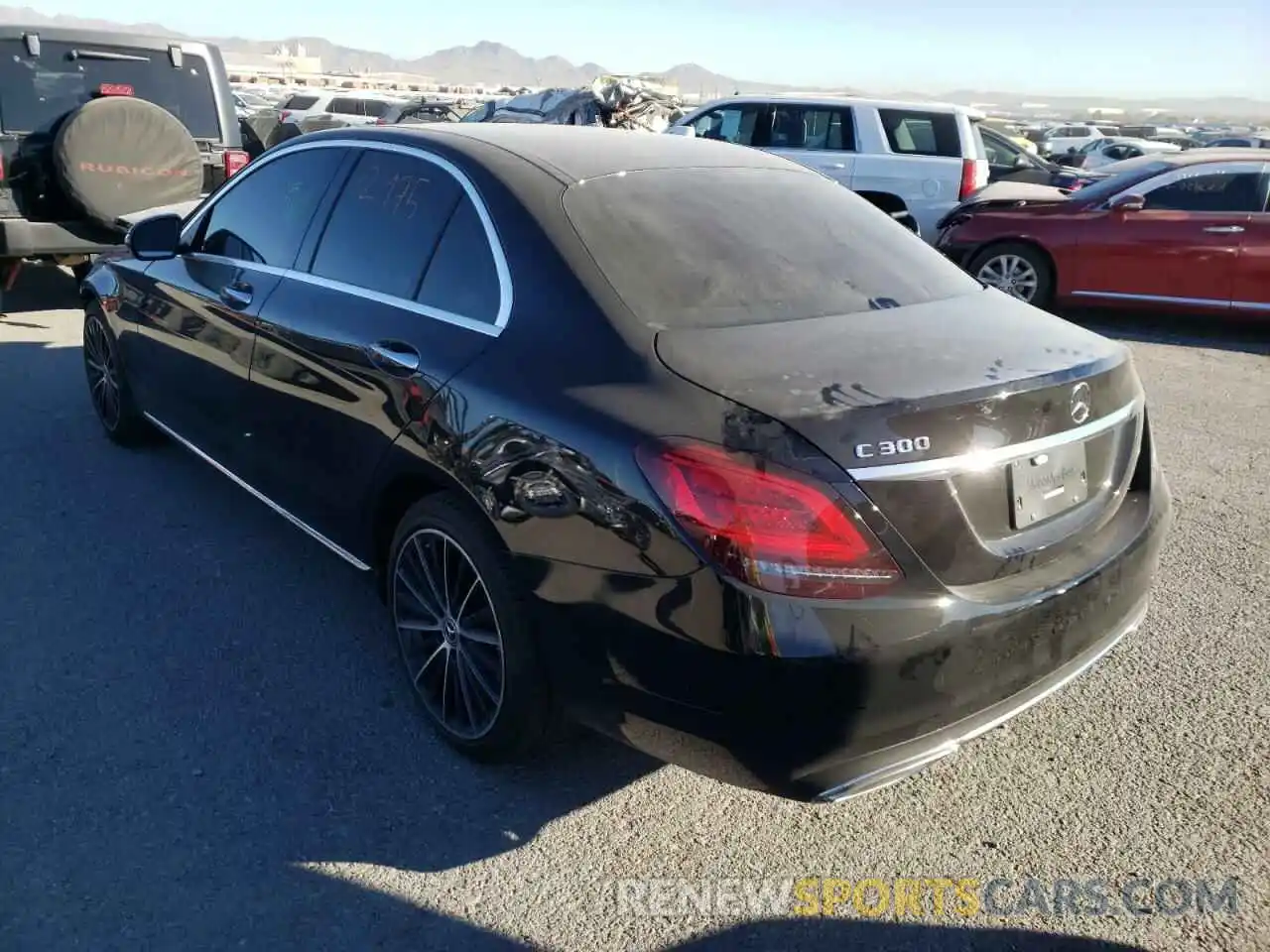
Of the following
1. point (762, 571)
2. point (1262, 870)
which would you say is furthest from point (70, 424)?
point (1262, 870)

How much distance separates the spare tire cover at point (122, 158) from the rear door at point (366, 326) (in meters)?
4.02

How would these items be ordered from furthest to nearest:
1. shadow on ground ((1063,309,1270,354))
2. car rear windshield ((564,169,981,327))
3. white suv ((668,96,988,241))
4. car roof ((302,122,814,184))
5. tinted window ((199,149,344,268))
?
white suv ((668,96,988,241)) < shadow on ground ((1063,309,1270,354)) < tinted window ((199,149,344,268)) < car roof ((302,122,814,184)) < car rear windshield ((564,169,981,327))

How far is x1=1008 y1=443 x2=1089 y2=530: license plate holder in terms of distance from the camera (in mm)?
2436

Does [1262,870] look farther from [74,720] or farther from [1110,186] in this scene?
[1110,186]

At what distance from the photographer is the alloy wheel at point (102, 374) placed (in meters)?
5.32

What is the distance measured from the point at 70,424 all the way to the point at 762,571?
5.00 m

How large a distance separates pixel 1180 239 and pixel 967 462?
25.8ft

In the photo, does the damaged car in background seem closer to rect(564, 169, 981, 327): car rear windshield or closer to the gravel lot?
rect(564, 169, 981, 327): car rear windshield

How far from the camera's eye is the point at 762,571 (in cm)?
220

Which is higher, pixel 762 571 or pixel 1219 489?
pixel 762 571

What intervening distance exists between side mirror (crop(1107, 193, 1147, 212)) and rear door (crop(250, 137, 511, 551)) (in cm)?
766

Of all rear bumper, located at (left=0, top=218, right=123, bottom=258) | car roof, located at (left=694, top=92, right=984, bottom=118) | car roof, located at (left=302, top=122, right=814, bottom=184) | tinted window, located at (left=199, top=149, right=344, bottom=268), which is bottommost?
rear bumper, located at (left=0, top=218, right=123, bottom=258)

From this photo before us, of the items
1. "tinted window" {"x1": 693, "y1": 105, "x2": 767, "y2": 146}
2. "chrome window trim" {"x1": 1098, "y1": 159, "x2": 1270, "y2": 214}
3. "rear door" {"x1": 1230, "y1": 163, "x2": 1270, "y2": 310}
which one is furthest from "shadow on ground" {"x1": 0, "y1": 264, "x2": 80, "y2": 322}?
"rear door" {"x1": 1230, "y1": 163, "x2": 1270, "y2": 310}

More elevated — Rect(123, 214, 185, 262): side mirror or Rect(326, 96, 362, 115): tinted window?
Rect(123, 214, 185, 262): side mirror
